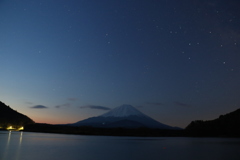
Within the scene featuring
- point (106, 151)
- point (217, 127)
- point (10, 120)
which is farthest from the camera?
point (10, 120)

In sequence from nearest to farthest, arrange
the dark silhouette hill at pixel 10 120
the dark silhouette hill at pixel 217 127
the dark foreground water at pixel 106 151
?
1. the dark foreground water at pixel 106 151
2. the dark silhouette hill at pixel 217 127
3. the dark silhouette hill at pixel 10 120

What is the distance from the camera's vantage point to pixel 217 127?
13588cm

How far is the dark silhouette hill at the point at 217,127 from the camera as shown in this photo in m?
133

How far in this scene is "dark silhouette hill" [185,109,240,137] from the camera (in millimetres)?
133125

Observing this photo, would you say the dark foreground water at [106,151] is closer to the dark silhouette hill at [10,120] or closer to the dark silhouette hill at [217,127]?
the dark silhouette hill at [217,127]

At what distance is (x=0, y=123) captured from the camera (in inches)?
6845

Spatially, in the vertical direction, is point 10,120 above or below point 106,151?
above

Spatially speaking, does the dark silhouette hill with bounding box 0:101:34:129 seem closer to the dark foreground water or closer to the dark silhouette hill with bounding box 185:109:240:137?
the dark silhouette hill with bounding box 185:109:240:137

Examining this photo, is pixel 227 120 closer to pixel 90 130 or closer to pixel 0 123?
pixel 90 130

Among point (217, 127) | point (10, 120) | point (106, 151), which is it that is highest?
point (10, 120)

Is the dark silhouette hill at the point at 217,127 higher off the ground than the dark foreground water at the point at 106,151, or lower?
higher

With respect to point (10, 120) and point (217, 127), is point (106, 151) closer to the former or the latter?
point (217, 127)

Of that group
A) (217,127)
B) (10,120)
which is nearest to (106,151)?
(217,127)

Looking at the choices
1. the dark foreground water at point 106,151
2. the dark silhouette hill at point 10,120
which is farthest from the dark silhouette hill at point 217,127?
the dark silhouette hill at point 10,120
